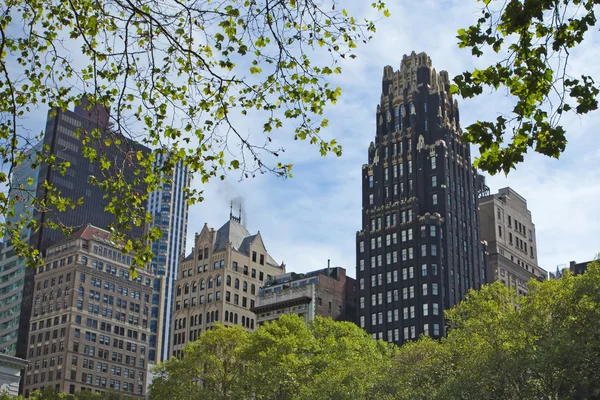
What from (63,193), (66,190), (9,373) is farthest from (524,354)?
(63,193)

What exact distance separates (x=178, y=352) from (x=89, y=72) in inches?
4789

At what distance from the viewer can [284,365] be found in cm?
6912

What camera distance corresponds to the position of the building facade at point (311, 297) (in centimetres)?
13088

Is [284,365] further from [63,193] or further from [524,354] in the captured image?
[63,193]

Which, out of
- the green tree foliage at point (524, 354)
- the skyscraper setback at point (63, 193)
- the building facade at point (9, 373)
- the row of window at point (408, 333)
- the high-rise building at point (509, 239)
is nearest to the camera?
the green tree foliage at point (524, 354)

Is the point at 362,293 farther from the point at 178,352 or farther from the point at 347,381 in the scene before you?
the point at 347,381

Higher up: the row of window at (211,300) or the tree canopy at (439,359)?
the row of window at (211,300)

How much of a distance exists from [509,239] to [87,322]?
80.2 meters

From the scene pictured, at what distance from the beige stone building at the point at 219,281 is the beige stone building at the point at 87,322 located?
12.8 metres

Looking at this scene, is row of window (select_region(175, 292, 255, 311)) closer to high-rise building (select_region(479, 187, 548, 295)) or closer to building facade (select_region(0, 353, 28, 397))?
high-rise building (select_region(479, 187, 548, 295))

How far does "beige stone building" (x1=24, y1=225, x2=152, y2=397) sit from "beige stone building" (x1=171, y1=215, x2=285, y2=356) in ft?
42.0

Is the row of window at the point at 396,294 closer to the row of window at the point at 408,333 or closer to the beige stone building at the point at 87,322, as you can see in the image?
the row of window at the point at 408,333

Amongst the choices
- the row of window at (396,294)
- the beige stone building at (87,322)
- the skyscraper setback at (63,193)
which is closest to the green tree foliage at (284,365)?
the row of window at (396,294)

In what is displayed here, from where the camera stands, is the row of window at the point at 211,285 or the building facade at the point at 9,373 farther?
the row of window at the point at 211,285
